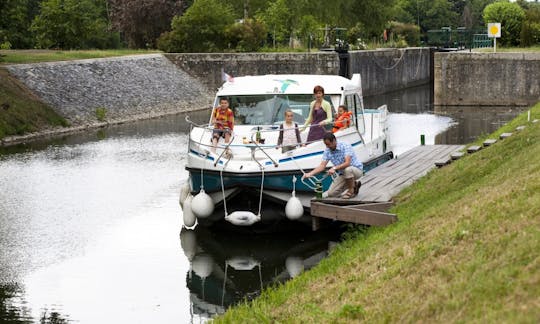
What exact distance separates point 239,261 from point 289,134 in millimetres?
3171

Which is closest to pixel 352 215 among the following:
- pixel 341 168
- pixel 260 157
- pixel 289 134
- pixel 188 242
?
pixel 341 168

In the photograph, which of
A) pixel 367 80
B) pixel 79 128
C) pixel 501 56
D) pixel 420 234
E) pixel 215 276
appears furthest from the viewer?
pixel 367 80

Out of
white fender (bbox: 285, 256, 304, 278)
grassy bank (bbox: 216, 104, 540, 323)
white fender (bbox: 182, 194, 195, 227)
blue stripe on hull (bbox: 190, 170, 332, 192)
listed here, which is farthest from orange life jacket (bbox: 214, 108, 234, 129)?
grassy bank (bbox: 216, 104, 540, 323)

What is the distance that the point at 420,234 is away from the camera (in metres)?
11.4

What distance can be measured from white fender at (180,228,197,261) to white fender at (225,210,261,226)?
88cm

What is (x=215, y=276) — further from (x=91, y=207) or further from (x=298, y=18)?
(x=298, y=18)

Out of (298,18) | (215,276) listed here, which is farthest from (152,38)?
(215,276)

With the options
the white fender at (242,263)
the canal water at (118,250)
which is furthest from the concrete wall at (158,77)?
the white fender at (242,263)

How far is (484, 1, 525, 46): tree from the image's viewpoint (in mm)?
58531

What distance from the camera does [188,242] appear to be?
18.4m

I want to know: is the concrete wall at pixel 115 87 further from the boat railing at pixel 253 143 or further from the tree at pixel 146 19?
the boat railing at pixel 253 143

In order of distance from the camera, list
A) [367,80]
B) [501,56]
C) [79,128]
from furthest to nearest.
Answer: [367,80], [501,56], [79,128]

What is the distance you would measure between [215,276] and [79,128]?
24020 millimetres

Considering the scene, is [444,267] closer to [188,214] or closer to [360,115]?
[188,214]
